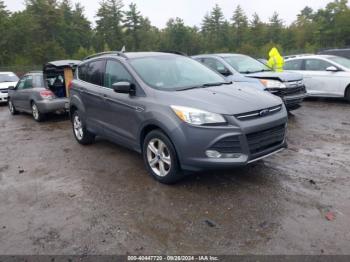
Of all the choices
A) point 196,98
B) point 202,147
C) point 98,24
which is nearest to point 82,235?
point 202,147

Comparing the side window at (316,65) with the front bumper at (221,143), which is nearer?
the front bumper at (221,143)

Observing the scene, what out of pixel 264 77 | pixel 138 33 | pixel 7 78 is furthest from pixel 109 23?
pixel 264 77

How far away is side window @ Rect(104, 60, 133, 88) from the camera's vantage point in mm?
5391

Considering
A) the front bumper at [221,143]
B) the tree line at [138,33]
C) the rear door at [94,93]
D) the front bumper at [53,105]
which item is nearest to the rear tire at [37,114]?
the front bumper at [53,105]

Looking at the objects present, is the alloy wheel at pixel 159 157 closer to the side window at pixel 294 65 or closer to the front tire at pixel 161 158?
the front tire at pixel 161 158

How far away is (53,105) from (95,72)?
13.1 ft

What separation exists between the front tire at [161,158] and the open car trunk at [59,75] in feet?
17.9

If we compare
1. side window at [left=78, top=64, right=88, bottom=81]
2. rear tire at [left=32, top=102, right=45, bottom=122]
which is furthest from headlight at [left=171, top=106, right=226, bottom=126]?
rear tire at [left=32, top=102, right=45, bottom=122]

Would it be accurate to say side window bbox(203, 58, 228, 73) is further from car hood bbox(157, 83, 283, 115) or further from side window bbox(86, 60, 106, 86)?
car hood bbox(157, 83, 283, 115)

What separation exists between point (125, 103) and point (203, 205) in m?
1.99

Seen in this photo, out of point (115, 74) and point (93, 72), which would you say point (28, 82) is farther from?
point (115, 74)

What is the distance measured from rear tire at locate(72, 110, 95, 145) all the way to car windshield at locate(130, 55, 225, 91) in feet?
6.72

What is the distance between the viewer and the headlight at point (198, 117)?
4211 mm

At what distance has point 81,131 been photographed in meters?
7.06
